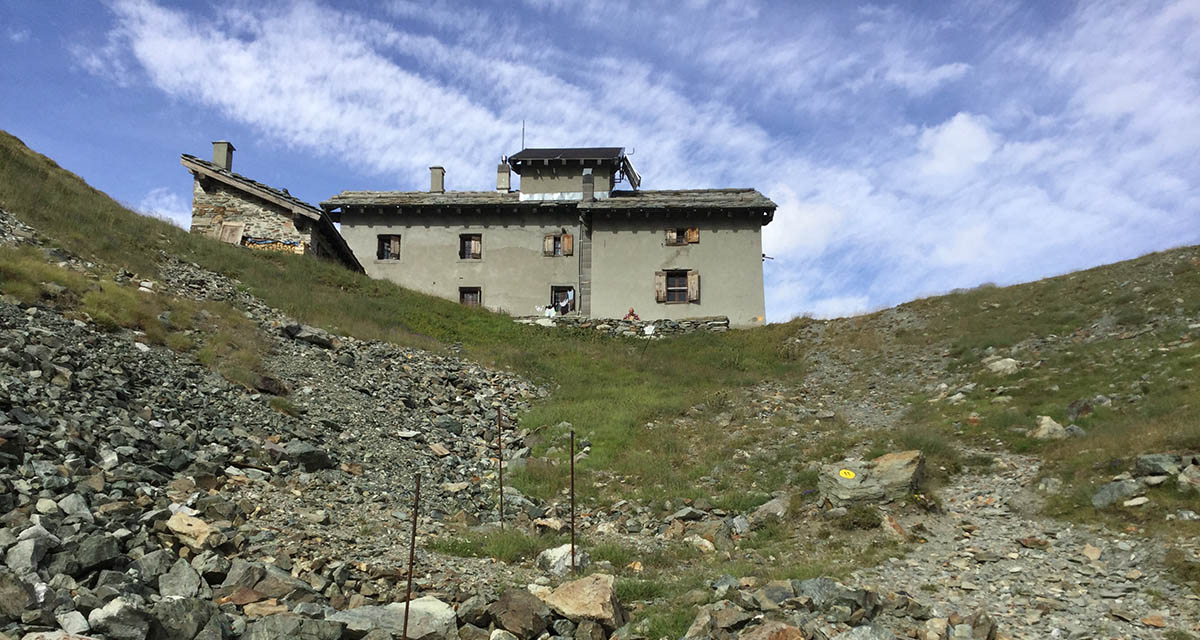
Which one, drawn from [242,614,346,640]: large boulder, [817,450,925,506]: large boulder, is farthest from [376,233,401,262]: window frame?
[242,614,346,640]: large boulder

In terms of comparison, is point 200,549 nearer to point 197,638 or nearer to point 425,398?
point 197,638

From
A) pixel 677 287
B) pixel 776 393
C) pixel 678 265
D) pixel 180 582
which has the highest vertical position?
pixel 678 265

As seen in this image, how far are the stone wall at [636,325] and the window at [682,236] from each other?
13.7 ft

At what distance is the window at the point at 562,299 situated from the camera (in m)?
37.2

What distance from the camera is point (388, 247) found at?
1526 inches

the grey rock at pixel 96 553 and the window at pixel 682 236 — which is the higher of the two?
the window at pixel 682 236

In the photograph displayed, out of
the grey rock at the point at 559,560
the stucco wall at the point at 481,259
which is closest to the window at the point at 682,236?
the stucco wall at the point at 481,259

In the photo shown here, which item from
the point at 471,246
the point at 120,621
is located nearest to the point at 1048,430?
the point at 120,621

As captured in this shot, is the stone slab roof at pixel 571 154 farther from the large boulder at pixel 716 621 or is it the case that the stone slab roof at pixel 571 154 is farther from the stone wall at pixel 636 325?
the large boulder at pixel 716 621

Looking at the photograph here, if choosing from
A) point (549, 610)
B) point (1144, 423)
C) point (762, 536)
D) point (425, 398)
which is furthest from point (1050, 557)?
point (425, 398)

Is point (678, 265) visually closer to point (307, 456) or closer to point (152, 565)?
point (307, 456)

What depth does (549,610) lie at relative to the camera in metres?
9.13

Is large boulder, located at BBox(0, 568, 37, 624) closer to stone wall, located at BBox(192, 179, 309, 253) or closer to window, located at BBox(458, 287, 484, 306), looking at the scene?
stone wall, located at BBox(192, 179, 309, 253)

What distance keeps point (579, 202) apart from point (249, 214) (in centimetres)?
1541
